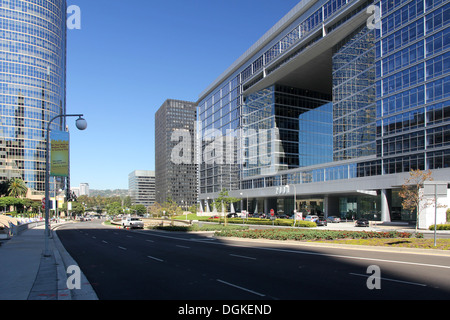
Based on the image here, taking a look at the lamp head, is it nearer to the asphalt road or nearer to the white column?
the asphalt road

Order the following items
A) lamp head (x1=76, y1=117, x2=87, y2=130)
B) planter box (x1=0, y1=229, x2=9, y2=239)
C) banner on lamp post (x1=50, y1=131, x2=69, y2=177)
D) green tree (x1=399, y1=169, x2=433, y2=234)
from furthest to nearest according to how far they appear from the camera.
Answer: green tree (x1=399, y1=169, x2=433, y2=234), planter box (x1=0, y1=229, x2=9, y2=239), banner on lamp post (x1=50, y1=131, x2=69, y2=177), lamp head (x1=76, y1=117, x2=87, y2=130)

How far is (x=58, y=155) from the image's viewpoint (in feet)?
68.7

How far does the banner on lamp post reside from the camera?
67.5 ft

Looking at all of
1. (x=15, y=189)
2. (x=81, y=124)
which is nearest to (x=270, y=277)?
(x=81, y=124)

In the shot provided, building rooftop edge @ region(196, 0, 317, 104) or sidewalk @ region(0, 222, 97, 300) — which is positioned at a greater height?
building rooftop edge @ region(196, 0, 317, 104)

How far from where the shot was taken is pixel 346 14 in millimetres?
62125

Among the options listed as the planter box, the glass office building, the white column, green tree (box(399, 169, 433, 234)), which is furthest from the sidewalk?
the white column

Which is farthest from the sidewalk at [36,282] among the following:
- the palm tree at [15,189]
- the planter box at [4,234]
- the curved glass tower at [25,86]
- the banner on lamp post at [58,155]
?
the curved glass tower at [25,86]

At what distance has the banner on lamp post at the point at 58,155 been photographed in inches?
810

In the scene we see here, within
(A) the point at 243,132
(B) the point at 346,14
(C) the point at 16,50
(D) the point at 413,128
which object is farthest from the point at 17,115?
(D) the point at 413,128


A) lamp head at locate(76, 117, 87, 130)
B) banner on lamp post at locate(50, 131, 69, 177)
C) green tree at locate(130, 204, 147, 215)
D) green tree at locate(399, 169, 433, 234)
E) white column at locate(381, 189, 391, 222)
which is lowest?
green tree at locate(130, 204, 147, 215)

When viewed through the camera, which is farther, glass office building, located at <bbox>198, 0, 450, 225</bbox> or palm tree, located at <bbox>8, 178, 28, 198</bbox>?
palm tree, located at <bbox>8, 178, 28, 198</bbox>

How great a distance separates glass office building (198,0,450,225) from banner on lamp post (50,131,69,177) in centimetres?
4565

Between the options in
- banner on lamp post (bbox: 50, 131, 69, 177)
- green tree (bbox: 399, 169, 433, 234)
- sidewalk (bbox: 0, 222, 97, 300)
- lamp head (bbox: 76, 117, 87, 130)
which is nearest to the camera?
sidewalk (bbox: 0, 222, 97, 300)
